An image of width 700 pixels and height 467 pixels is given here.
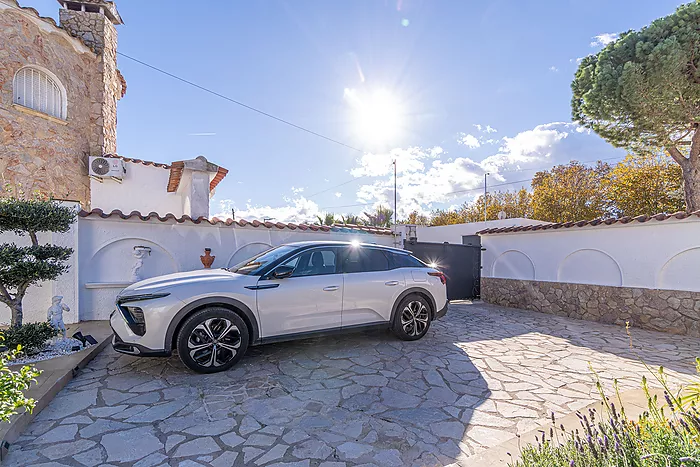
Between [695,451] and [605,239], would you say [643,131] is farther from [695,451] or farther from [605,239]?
[695,451]

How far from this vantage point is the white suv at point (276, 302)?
3.71m

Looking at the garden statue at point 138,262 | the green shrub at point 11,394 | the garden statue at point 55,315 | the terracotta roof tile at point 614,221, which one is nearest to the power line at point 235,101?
the garden statue at point 138,262

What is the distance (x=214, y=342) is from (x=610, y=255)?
827cm

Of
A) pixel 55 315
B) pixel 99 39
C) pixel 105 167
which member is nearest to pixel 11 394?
pixel 55 315

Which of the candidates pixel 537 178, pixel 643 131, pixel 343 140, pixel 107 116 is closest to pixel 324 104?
pixel 343 140

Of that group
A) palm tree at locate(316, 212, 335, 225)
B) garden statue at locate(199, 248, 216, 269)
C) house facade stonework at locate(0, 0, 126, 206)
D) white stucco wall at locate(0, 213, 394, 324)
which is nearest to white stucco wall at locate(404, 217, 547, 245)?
palm tree at locate(316, 212, 335, 225)

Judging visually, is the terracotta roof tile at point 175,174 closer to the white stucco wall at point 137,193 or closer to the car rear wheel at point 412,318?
the white stucco wall at point 137,193

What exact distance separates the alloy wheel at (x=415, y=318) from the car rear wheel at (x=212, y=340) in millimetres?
2433

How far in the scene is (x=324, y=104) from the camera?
11.6 meters

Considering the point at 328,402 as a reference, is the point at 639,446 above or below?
above

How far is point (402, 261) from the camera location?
17.7 ft

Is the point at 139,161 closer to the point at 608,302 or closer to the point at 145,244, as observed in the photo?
the point at 145,244

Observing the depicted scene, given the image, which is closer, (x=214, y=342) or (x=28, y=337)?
(x=214, y=342)

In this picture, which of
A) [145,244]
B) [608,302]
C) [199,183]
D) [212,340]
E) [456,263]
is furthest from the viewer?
[456,263]
